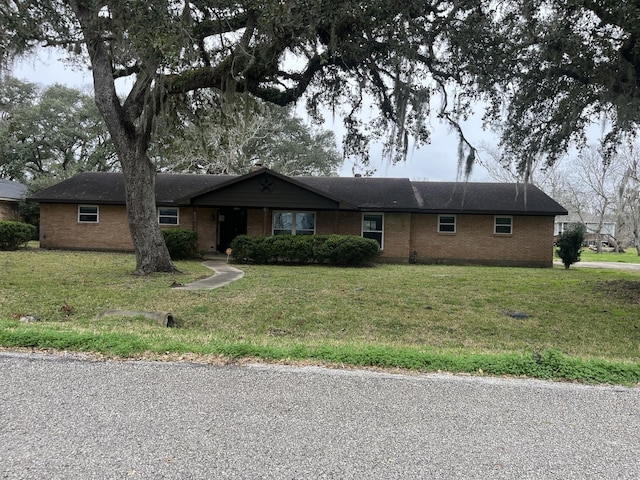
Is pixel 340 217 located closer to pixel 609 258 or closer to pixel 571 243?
pixel 571 243

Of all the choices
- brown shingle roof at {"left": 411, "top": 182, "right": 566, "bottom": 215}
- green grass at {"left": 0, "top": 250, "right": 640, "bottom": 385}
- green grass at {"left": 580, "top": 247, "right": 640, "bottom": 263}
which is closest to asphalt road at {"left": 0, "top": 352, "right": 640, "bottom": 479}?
green grass at {"left": 0, "top": 250, "right": 640, "bottom": 385}

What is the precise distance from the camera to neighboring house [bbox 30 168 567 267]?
59.5 feet

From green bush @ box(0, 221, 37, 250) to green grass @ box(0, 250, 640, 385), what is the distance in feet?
19.6

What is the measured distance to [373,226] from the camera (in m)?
19.5

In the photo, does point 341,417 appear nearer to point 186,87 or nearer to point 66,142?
point 186,87

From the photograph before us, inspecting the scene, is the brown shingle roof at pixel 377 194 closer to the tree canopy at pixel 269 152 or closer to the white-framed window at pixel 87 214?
the white-framed window at pixel 87 214

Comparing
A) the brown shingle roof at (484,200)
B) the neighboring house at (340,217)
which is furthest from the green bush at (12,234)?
the brown shingle roof at (484,200)

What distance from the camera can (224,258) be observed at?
60.0 ft

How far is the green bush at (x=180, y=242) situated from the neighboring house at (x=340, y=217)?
1594 mm

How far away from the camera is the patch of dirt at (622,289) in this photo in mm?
10172

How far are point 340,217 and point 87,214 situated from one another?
1154 centimetres

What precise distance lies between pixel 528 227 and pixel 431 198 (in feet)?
14.2

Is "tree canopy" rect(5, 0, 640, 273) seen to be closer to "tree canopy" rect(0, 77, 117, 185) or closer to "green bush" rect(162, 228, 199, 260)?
"green bush" rect(162, 228, 199, 260)

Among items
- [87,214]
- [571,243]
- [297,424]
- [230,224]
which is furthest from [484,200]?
[297,424]
